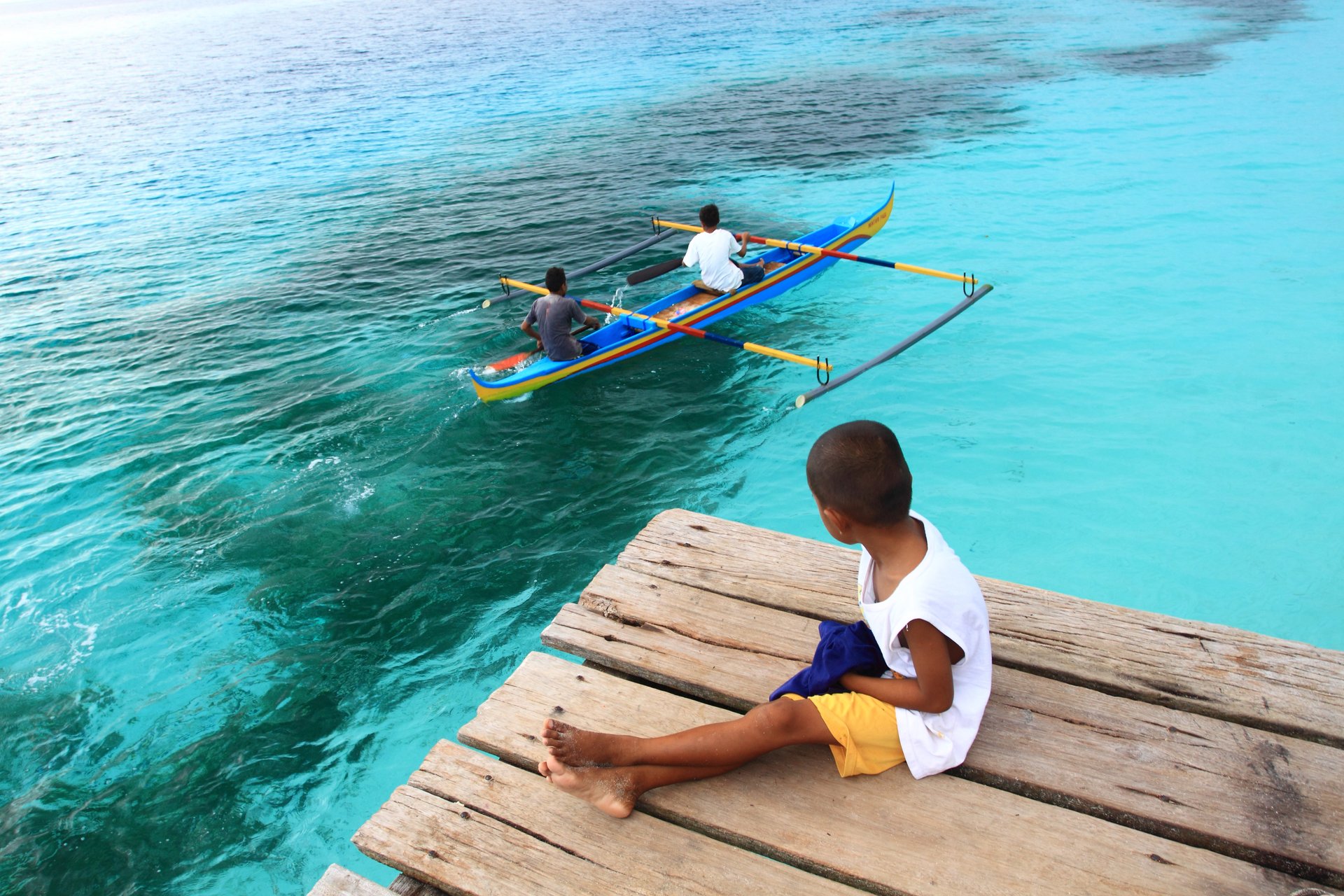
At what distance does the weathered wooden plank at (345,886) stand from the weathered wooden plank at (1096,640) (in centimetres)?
155

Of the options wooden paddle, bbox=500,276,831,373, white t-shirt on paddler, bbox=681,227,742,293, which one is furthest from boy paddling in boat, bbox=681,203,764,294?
wooden paddle, bbox=500,276,831,373

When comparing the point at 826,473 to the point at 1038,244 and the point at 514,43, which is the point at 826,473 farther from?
the point at 514,43

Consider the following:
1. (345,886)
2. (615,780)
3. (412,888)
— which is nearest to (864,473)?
(615,780)

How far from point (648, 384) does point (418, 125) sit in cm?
1816

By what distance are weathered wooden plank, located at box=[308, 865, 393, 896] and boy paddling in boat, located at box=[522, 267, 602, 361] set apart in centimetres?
710

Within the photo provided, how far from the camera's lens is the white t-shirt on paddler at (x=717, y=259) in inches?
381

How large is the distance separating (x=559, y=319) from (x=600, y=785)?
706 centimetres

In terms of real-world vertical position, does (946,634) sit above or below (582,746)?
above

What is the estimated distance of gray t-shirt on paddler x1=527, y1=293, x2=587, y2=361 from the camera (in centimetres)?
885

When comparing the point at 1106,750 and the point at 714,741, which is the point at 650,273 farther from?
the point at 1106,750

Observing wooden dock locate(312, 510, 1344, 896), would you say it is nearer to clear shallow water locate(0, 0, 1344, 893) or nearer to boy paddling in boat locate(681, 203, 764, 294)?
clear shallow water locate(0, 0, 1344, 893)

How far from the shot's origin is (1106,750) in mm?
2416

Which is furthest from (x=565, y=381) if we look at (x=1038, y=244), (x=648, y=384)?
(x=1038, y=244)

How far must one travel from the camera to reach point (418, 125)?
76.6 feet
